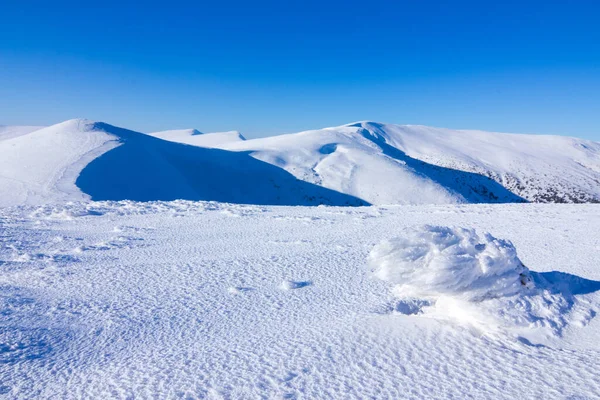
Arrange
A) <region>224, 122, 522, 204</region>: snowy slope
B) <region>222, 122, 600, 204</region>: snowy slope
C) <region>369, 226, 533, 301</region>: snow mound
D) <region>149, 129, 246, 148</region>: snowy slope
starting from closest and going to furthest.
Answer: <region>369, 226, 533, 301</region>: snow mound < <region>224, 122, 522, 204</region>: snowy slope < <region>222, 122, 600, 204</region>: snowy slope < <region>149, 129, 246, 148</region>: snowy slope

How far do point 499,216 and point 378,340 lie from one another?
7.26 meters

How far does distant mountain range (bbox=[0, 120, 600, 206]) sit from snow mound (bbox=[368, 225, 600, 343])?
12.9m

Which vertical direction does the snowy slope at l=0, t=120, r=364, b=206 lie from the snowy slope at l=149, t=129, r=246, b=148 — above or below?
below

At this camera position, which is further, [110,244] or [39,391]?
[110,244]

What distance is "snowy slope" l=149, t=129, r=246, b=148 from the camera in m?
91.0

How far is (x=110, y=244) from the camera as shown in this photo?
625 cm

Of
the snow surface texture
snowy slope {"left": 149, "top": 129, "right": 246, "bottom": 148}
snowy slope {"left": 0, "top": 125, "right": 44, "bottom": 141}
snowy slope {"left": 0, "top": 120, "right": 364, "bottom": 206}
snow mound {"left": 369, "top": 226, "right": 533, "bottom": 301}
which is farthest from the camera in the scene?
snowy slope {"left": 149, "top": 129, "right": 246, "bottom": 148}

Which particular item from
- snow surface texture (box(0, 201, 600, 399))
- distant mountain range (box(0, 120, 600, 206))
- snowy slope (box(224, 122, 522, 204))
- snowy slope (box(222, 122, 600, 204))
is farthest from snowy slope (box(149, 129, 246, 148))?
snow surface texture (box(0, 201, 600, 399))

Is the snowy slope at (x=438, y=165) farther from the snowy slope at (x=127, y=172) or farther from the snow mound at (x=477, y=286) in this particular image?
the snow mound at (x=477, y=286)

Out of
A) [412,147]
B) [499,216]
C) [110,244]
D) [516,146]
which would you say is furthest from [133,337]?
[516,146]

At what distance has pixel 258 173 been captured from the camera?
36062 millimetres

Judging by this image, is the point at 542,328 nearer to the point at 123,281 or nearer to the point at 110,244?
the point at 123,281

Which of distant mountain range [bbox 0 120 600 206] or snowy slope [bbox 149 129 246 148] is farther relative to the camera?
snowy slope [bbox 149 129 246 148]

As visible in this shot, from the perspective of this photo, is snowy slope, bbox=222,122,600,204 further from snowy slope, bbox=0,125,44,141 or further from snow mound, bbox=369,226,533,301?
snowy slope, bbox=0,125,44,141
